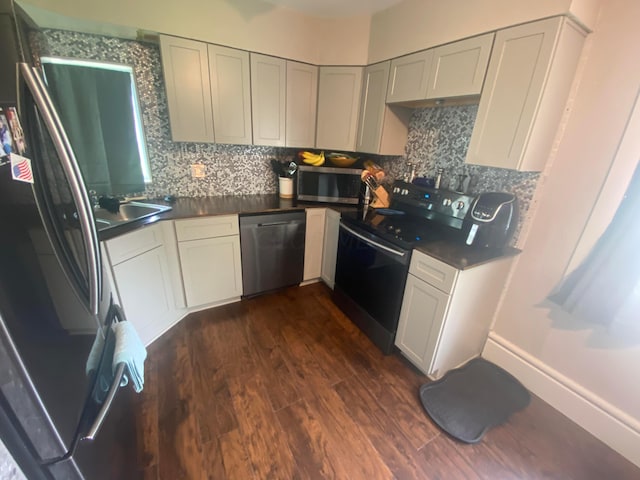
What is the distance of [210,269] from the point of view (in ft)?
7.41

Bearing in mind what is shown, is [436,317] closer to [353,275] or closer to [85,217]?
[353,275]

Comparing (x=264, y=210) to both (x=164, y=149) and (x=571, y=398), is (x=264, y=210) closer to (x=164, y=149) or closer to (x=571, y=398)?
(x=164, y=149)

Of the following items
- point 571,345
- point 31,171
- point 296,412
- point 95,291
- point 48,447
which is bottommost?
point 296,412

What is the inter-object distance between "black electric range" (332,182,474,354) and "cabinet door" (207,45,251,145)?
1209mm

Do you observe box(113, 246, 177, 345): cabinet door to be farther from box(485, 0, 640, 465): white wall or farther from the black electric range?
box(485, 0, 640, 465): white wall

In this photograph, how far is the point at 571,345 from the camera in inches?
63.9

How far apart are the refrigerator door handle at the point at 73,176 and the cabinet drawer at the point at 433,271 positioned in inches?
62.0

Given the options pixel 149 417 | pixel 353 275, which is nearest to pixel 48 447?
pixel 149 417

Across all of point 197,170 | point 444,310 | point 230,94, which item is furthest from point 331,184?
point 444,310

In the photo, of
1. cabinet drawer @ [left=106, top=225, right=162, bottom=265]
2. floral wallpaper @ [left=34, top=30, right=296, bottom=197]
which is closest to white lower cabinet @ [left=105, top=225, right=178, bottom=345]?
cabinet drawer @ [left=106, top=225, right=162, bottom=265]

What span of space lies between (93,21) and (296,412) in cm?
279

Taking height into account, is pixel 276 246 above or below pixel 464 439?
above

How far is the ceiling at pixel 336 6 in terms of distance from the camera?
6.81 feet

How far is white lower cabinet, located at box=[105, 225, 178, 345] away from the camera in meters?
1.67
